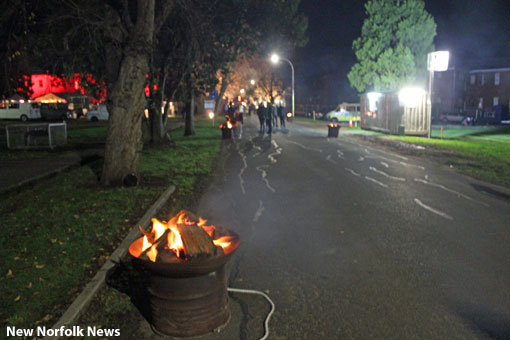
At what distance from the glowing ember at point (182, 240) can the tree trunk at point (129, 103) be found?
643 centimetres

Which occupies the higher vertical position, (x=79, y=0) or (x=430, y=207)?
(x=79, y=0)

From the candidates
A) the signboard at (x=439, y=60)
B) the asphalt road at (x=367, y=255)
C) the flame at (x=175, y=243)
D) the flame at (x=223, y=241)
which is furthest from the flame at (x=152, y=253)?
the signboard at (x=439, y=60)

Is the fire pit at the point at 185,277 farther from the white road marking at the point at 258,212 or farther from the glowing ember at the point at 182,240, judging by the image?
the white road marking at the point at 258,212

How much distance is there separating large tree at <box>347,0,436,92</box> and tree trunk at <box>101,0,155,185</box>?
3765 cm

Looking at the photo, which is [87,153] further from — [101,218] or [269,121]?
[269,121]

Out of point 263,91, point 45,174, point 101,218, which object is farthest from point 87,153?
point 263,91

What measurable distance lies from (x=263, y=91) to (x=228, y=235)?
8654 cm

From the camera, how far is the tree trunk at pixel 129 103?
10.0 m

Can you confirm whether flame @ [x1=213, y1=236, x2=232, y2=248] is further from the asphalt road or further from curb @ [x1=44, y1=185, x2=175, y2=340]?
curb @ [x1=44, y1=185, x2=175, y2=340]

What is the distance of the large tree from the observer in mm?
43312

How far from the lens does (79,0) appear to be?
12414 mm

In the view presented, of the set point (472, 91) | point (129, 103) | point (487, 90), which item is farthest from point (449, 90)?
point (129, 103)

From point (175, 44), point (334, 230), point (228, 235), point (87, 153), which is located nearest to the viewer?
point (228, 235)

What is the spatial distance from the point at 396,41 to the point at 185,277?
45.3 metres
